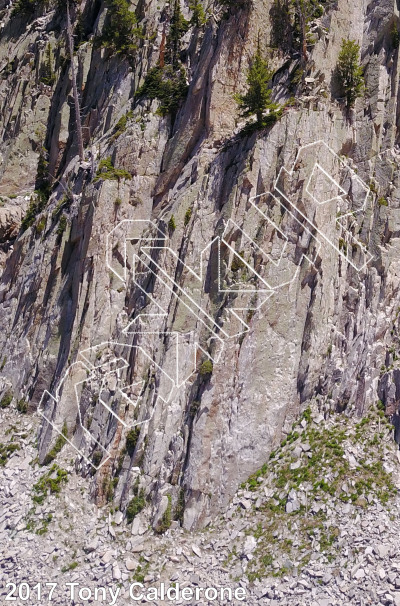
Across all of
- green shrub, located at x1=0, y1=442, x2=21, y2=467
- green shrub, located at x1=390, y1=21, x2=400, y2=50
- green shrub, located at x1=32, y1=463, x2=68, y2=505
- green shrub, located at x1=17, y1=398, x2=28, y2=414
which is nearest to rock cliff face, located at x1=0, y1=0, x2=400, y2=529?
green shrub, located at x1=17, y1=398, x2=28, y2=414

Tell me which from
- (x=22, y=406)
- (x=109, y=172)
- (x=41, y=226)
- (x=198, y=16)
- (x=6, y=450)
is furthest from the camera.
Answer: (x=41, y=226)

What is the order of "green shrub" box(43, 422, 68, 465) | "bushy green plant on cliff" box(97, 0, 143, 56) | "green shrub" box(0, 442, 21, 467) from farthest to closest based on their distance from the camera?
"bushy green plant on cliff" box(97, 0, 143, 56) → "green shrub" box(0, 442, 21, 467) → "green shrub" box(43, 422, 68, 465)

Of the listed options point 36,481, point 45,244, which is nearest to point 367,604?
point 36,481

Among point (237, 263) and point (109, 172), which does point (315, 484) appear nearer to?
point (237, 263)

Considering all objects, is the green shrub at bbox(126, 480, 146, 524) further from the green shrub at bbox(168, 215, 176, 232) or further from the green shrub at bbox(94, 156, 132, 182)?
the green shrub at bbox(94, 156, 132, 182)

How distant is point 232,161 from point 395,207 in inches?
378

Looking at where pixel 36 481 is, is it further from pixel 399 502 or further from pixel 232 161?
pixel 232 161

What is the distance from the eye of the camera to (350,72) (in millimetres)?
32219

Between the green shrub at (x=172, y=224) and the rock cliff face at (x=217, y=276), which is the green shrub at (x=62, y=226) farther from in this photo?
the green shrub at (x=172, y=224)

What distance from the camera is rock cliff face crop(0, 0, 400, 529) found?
2809cm

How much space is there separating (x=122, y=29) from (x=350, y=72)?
18838 mm

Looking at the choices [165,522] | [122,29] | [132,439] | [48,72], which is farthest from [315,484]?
[48,72]

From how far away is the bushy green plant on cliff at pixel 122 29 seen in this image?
4150 cm

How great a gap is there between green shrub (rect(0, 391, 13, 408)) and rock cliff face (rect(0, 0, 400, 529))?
0.56 meters
